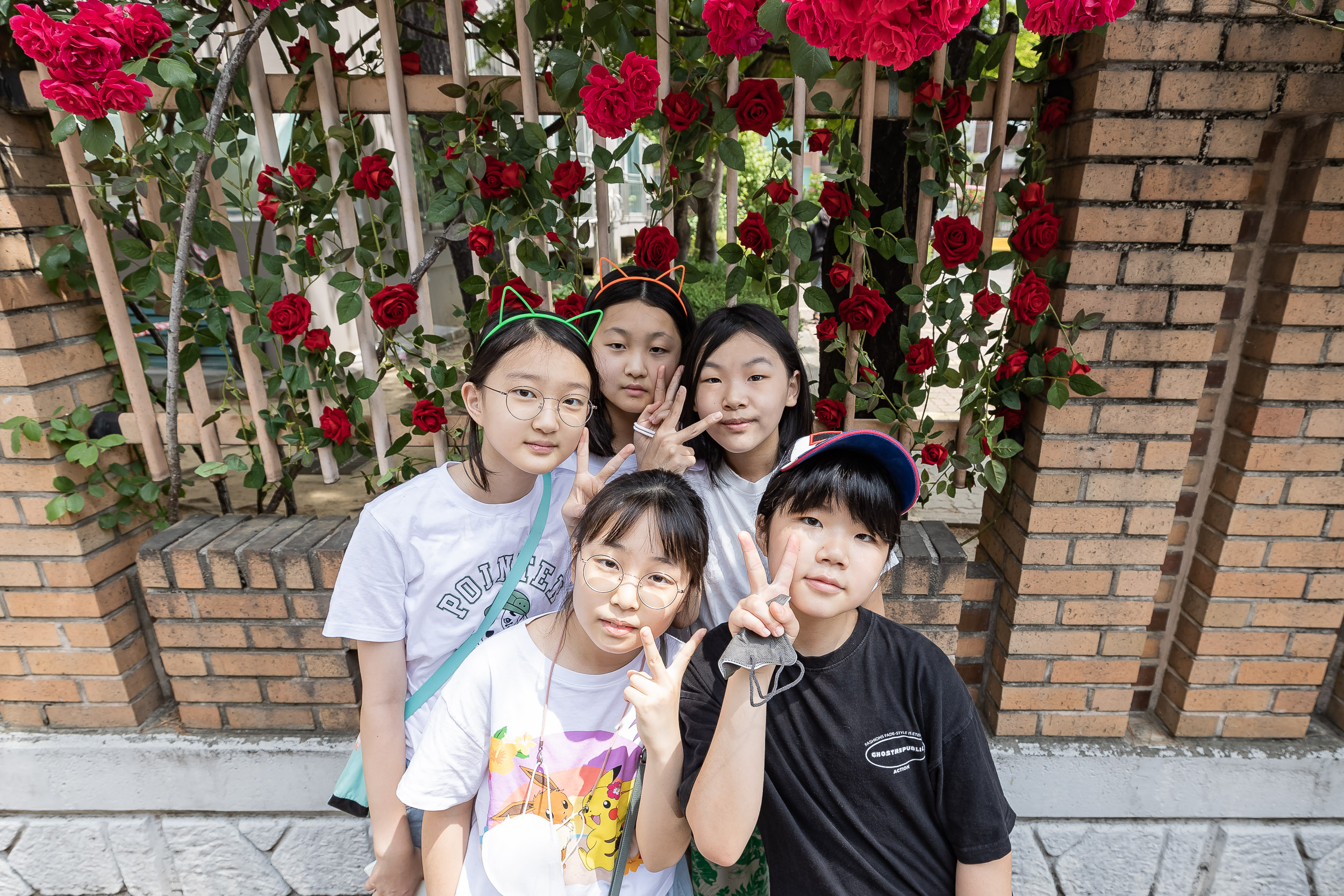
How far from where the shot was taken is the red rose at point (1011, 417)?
2.13 meters

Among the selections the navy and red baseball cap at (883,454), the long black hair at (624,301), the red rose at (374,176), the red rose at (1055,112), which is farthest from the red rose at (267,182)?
the red rose at (1055,112)

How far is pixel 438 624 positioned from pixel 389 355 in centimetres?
97

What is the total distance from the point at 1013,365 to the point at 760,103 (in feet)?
3.27

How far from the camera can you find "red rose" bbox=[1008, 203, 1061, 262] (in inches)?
74.0

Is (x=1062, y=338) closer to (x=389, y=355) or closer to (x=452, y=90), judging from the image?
(x=452, y=90)

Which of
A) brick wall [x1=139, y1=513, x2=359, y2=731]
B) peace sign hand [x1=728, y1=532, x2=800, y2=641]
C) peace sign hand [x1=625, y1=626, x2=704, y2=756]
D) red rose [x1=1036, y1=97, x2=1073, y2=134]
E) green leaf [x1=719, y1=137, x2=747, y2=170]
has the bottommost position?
brick wall [x1=139, y1=513, x2=359, y2=731]

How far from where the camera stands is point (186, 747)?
2316 mm

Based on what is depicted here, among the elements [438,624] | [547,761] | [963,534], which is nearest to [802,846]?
[547,761]

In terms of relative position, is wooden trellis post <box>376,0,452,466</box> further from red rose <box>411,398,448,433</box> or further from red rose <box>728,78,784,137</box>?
red rose <box>728,78,784,137</box>

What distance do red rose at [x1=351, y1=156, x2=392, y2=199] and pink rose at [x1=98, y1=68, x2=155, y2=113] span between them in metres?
0.50

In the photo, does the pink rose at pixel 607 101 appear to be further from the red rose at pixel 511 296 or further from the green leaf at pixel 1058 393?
the green leaf at pixel 1058 393

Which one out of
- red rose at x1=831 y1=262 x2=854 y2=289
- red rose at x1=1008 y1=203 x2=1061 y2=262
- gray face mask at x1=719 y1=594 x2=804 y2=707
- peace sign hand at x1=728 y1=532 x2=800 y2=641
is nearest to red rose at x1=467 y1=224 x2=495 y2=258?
red rose at x1=831 y1=262 x2=854 y2=289

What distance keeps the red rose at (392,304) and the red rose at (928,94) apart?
4.85ft

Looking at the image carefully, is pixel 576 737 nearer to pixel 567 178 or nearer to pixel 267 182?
pixel 567 178
